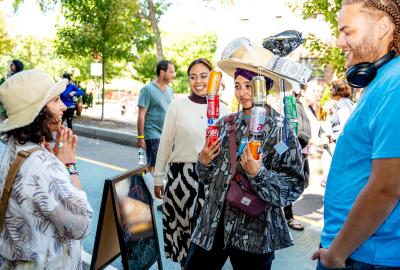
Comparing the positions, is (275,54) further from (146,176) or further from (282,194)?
(146,176)

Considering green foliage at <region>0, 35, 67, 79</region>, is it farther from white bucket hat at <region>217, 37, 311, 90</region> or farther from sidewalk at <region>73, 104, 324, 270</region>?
white bucket hat at <region>217, 37, 311, 90</region>

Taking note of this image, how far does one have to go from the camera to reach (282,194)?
2.33m

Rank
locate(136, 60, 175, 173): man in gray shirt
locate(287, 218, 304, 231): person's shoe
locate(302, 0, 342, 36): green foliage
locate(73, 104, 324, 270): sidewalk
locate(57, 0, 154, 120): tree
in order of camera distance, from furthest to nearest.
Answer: locate(57, 0, 154, 120): tree < locate(302, 0, 342, 36): green foliage < locate(136, 60, 175, 173): man in gray shirt < locate(287, 218, 304, 231): person's shoe < locate(73, 104, 324, 270): sidewalk

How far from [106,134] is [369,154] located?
442 inches

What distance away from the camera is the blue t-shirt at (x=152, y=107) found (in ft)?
17.9

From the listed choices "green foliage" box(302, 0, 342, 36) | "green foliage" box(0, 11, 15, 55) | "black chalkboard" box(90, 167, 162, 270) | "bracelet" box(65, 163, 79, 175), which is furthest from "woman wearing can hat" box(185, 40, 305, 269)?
"green foliage" box(0, 11, 15, 55)

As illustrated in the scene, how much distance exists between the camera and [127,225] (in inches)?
123

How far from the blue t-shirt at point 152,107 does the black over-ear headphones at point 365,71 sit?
159 inches

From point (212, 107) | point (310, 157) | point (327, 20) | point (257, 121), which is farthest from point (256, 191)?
point (327, 20)

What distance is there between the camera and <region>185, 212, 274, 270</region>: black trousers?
2.44 metres

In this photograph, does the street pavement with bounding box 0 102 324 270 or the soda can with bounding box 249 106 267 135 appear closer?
the soda can with bounding box 249 106 267 135

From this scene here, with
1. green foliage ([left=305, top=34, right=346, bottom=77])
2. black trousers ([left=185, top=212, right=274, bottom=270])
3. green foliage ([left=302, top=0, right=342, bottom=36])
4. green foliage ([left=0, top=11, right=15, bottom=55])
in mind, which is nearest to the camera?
black trousers ([left=185, top=212, right=274, bottom=270])

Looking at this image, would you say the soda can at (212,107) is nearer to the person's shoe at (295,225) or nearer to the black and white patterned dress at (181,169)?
the black and white patterned dress at (181,169)

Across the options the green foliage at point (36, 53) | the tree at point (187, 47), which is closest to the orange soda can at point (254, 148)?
the tree at point (187, 47)
